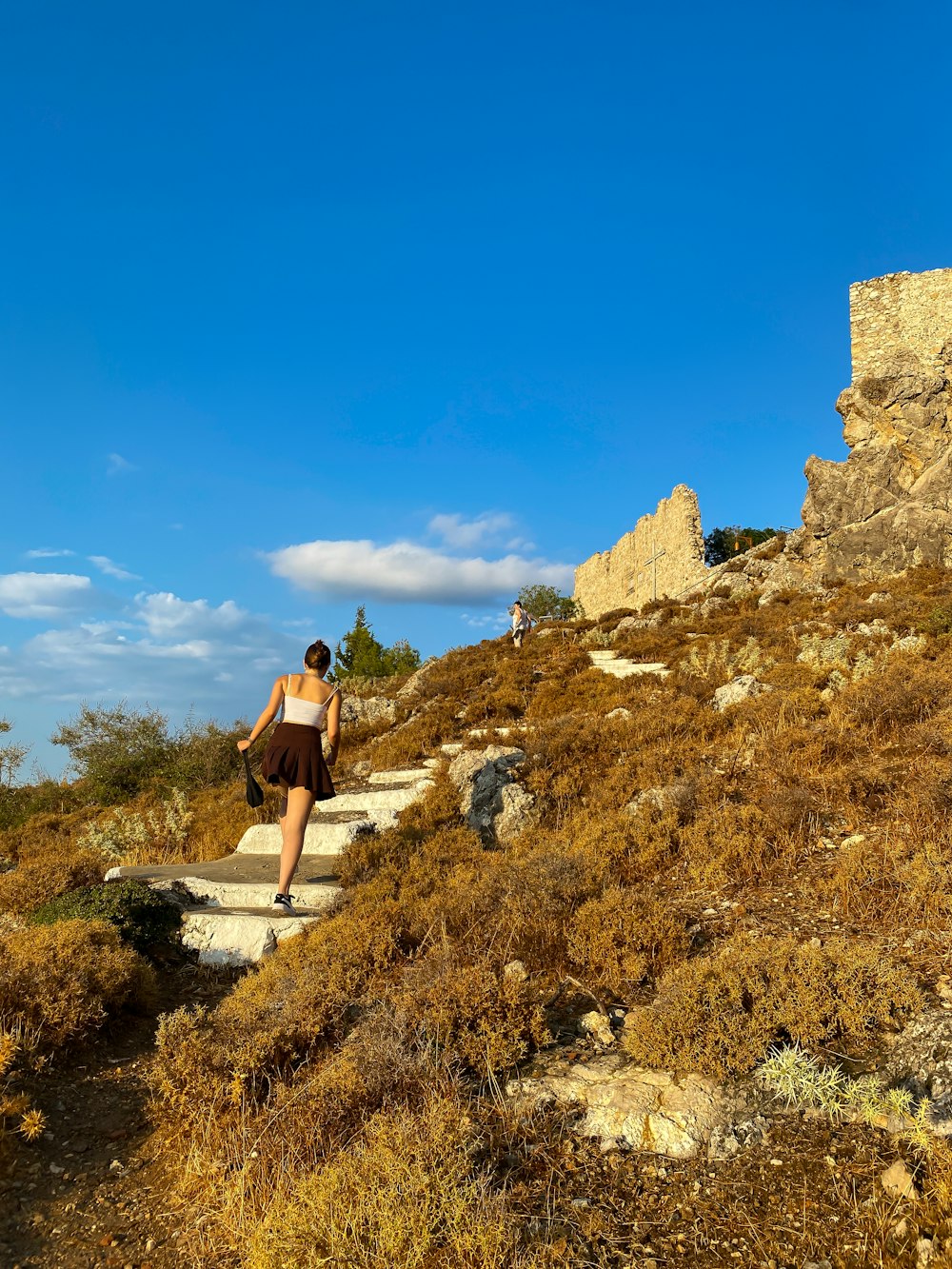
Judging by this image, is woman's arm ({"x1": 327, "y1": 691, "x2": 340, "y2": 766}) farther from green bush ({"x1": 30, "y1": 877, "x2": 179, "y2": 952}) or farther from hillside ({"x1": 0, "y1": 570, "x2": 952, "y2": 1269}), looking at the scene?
green bush ({"x1": 30, "y1": 877, "x2": 179, "y2": 952})

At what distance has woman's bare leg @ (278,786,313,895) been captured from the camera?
250 inches

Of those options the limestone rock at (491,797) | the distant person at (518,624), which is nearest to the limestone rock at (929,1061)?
the limestone rock at (491,797)

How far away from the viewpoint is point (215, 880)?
729 cm

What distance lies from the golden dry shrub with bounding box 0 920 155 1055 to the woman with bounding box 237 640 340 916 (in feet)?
4.63

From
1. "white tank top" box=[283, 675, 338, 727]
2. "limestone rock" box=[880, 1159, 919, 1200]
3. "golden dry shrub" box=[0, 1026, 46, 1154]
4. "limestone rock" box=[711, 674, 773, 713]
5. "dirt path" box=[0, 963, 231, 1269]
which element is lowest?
"dirt path" box=[0, 963, 231, 1269]

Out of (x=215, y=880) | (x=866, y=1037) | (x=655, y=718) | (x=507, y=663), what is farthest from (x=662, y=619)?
(x=866, y=1037)

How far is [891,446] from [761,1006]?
2380 centimetres

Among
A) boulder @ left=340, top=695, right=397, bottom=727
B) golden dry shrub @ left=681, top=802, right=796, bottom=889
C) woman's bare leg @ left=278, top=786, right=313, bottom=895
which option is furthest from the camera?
boulder @ left=340, top=695, right=397, bottom=727

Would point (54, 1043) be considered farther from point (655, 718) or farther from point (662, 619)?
point (662, 619)

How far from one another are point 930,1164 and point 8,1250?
3397 mm

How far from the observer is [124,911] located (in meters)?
6.14

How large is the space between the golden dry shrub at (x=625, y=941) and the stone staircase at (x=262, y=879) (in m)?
2.43

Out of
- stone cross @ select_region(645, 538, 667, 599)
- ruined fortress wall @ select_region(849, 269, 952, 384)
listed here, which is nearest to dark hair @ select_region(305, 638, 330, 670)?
ruined fortress wall @ select_region(849, 269, 952, 384)

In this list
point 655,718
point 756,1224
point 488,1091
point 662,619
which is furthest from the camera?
point 662,619
